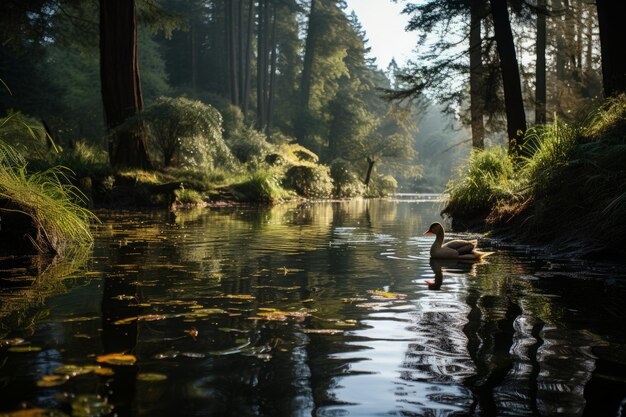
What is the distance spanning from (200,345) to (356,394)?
37.8 inches

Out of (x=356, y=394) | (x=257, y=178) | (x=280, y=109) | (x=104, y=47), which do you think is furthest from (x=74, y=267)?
(x=280, y=109)

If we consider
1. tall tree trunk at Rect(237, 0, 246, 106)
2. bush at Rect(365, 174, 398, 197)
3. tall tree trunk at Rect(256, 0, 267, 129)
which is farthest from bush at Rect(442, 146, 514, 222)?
tall tree trunk at Rect(256, 0, 267, 129)

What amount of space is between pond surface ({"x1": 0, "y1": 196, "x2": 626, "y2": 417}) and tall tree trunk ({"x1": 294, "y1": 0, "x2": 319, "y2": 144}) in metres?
41.2

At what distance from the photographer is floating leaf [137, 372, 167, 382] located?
2.54m

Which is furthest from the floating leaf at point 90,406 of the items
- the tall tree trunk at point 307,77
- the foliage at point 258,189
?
the tall tree trunk at point 307,77

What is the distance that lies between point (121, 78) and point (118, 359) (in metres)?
14.4

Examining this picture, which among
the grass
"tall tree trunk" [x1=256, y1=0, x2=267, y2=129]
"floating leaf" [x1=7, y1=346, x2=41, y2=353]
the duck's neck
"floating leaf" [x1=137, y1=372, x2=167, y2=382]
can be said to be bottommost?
"floating leaf" [x1=137, y1=372, x2=167, y2=382]

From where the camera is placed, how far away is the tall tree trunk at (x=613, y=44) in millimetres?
9195

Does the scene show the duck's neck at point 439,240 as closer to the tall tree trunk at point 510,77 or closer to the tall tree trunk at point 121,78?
the tall tree trunk at point 510,77

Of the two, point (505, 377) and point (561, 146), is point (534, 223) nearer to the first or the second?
point (561, 146)

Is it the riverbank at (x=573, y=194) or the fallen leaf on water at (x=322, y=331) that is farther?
the riverbank at (x=573, y=194)

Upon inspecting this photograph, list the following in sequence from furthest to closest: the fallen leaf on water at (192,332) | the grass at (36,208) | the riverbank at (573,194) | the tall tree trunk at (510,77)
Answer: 1. the tall tree trunk at (510,77)
2. the riverbank at (573,194)
3. the grass at (36,208)
4. the fallen leaf on water at (192,332)

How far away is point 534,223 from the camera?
8031 mm

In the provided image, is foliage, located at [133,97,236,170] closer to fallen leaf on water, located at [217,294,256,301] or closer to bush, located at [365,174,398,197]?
fallen leaf on water, located at [217,294,256,301]
